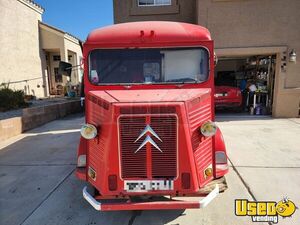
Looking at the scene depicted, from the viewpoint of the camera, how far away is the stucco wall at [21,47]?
49.7 feet

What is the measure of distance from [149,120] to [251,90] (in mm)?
9532

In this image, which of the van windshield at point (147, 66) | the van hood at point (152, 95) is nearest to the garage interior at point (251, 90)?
the van windshield at point (147, 66)

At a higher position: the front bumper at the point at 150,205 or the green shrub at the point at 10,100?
the green shrub at the point at 10,100

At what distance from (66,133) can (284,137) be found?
6917mm

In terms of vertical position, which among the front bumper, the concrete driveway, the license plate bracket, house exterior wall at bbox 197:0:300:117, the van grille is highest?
house exterior wall at bbox 197:0:300:117

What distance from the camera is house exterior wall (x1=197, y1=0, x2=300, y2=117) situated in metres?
9.16

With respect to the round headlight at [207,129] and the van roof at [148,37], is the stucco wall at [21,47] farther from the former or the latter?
the round headlight at [207,129]

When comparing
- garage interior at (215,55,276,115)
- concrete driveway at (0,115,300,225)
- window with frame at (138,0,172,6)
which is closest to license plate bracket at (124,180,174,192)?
concrete driveway at (0,115,300,225)

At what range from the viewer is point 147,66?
11.9 ft

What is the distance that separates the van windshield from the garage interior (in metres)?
7.38

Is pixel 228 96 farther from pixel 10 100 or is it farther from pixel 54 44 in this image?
pixel 54 44

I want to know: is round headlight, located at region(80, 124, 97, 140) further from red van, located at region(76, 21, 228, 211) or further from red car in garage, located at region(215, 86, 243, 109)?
red car in garage, located at region(215, 86, 243, 109)

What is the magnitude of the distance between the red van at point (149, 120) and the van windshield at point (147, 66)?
0.01m

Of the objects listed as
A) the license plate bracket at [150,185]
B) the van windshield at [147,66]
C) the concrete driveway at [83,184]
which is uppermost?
the van windshield at [147,66]
